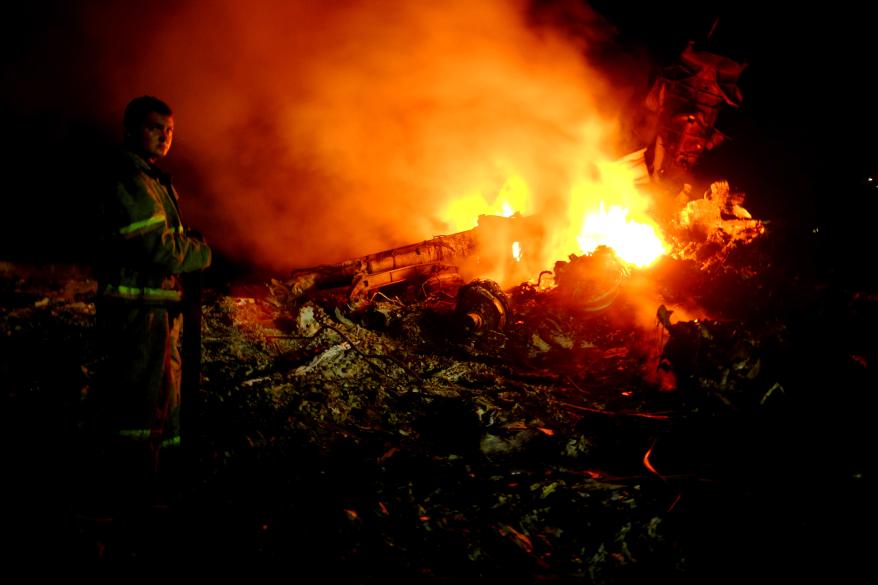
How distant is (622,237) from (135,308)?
9010 millimetres

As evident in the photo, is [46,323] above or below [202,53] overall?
below

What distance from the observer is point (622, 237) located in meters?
9.58

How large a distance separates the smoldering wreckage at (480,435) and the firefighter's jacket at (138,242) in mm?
800

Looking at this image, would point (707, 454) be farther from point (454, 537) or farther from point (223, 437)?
A: point (223, 437)

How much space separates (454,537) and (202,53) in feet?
33.2

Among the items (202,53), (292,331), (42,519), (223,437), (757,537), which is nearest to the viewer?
(42,519)

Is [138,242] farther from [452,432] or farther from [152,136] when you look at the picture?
[452,432]

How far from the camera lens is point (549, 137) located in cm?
1182

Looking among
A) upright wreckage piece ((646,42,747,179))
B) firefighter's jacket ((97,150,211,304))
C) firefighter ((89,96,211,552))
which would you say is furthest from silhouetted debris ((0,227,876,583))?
upright wreckage piece ((646,42,747,179))

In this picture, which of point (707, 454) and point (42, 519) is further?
point (707, 454)

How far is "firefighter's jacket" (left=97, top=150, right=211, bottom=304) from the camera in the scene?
2340 millimetres

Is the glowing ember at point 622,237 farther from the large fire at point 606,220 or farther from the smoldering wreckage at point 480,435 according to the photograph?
the smoldering wreckage at point 480,435

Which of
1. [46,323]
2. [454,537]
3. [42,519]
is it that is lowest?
[454,537]

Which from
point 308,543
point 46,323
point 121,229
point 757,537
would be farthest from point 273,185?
point 757,537
